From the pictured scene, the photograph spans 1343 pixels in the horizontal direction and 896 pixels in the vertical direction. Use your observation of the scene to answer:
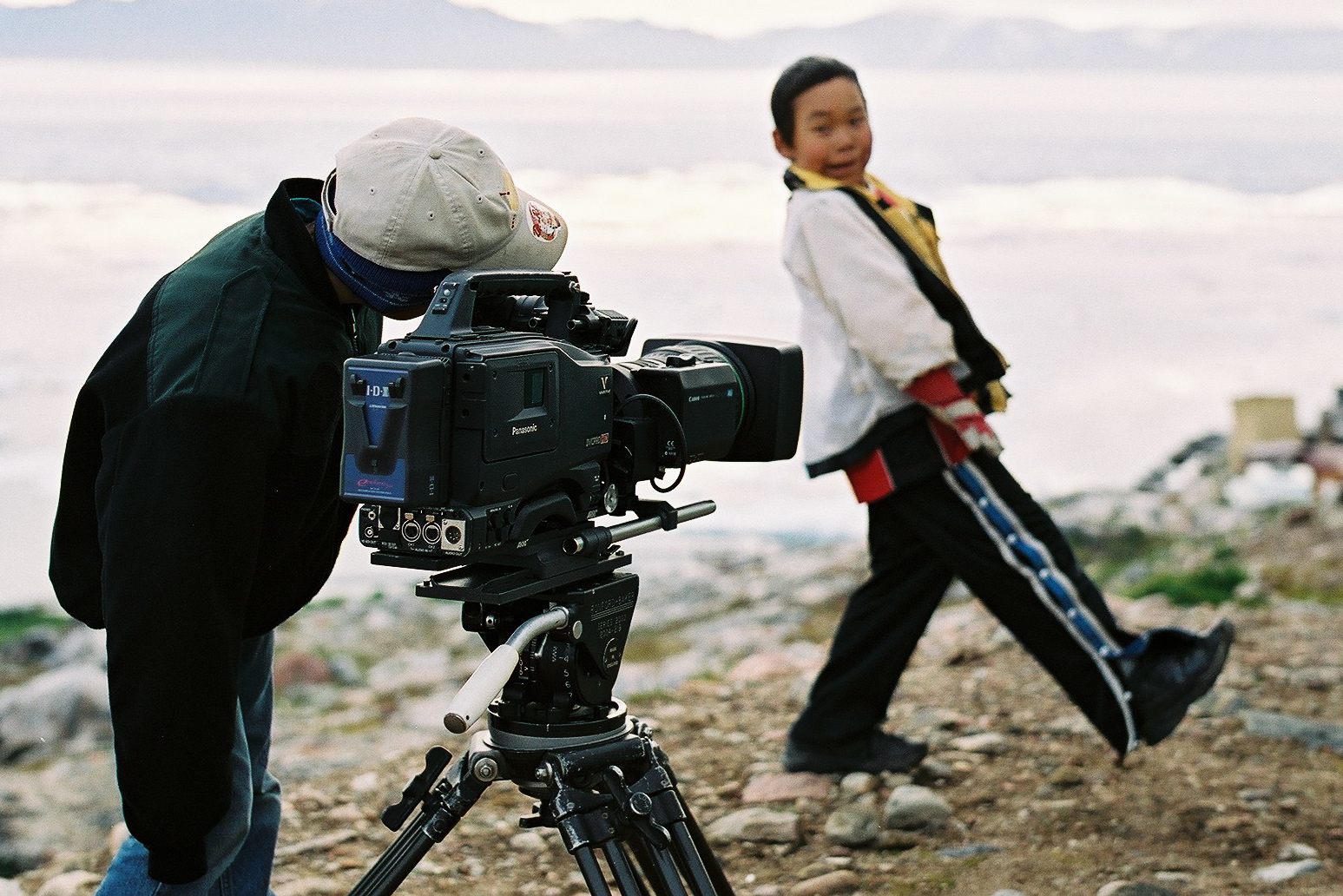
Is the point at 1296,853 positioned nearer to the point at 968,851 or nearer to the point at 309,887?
the point at 968,851

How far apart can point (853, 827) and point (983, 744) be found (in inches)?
28.0

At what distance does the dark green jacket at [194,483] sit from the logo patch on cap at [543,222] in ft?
1.02

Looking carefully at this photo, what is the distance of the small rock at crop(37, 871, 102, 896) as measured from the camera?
3.53m

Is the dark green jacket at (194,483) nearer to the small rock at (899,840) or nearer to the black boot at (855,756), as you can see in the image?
the small rock at (899,840)

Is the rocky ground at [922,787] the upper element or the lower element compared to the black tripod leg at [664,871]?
lower

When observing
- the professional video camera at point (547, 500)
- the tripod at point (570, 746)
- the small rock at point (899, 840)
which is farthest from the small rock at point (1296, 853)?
the tripod at point (570, 746)

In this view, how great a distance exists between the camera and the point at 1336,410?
9.20m

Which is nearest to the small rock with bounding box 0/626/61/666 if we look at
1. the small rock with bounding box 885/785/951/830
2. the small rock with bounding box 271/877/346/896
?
the small rock with bounding box 271/877/346/896

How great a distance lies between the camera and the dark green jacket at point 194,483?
198cm

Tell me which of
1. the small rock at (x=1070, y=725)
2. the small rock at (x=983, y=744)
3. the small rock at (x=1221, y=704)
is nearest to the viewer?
the small rock at (x=983, y=744)

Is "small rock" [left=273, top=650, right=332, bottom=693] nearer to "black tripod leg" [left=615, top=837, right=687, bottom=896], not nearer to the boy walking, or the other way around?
the boy walking

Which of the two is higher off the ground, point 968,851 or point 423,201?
point 423,201

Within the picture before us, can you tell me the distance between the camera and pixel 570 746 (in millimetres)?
2258

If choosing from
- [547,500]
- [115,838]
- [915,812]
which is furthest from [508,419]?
[115,838]
